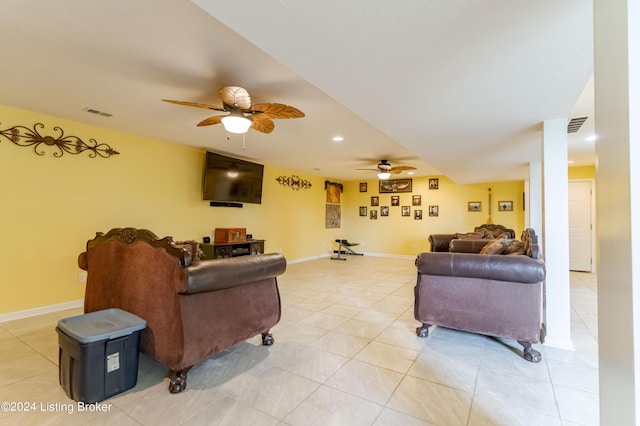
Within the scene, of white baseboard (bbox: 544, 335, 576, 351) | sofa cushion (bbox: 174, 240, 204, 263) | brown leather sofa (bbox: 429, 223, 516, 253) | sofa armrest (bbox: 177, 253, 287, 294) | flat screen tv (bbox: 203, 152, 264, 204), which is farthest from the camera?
brown leather sofa (bbox: 429, 223, 516, 253)

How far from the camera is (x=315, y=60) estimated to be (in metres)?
1.72

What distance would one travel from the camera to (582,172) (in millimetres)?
6316

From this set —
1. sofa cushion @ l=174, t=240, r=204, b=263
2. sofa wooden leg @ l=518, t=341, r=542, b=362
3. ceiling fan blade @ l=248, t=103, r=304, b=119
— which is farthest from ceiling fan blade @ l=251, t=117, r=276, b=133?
sofa wooden leg @ l=518, t=341, r=542, b=362

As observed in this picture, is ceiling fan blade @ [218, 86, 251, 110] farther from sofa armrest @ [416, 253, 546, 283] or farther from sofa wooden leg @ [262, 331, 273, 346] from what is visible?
sofa armrest @ [416, 253, 546, 283]

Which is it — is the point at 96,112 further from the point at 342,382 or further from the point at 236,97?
the point at 342,382

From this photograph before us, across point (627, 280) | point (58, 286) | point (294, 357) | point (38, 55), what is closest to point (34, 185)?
point (58, 286)

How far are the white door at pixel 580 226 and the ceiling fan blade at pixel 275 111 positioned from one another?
269 inches

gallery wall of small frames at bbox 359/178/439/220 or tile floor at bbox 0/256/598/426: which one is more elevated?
gallery wall of small frames at bbox 359/178/439/220

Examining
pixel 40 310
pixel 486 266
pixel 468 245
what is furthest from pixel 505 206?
pixel 40 310

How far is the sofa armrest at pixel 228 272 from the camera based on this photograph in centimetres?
188

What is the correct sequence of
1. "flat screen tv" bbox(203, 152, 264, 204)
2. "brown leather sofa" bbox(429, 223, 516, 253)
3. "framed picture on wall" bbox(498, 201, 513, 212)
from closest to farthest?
"flat screen tv" bbox(203, 152, 264, 204) < "brown leather sofa" bbox(429, 223, 516, 253) < "framed picture on wall" bbox(498, 201, 513, 212)

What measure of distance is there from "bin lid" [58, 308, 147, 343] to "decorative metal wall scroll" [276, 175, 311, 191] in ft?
16.8

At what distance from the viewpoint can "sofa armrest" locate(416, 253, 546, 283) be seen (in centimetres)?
242

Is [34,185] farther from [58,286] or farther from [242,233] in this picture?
[242,233]
